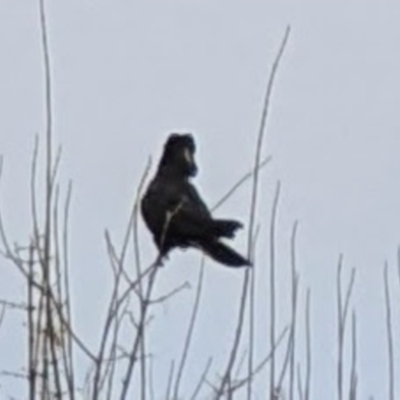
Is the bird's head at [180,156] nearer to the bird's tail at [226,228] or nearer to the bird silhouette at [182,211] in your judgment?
the bird silhouette at [182,211]

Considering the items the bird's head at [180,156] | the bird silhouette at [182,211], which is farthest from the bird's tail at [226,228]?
the bird's head at [180,156]

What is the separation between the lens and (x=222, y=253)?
5219 millimetres

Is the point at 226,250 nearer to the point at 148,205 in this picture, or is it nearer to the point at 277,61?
the point at 148,205

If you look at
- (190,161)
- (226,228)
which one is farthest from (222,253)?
(190,161)

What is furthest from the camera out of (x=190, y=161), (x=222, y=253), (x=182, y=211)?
(x=190, y=161)

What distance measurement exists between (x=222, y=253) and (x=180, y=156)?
3.54 ft

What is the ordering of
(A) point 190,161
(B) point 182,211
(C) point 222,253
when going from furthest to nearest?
(A) point 190,161, (B) point 182,211, (C) point 222,253

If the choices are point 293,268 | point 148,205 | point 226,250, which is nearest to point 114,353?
point 293,268

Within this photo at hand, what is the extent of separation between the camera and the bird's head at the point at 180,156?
6.16m

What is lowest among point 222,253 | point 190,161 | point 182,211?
point 222,253

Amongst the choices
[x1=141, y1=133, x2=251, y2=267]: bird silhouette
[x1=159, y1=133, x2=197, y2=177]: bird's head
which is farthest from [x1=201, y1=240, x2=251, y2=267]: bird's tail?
[x1=159, y1=133, x2=197, y2=177]: bird's head

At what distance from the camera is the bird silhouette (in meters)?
5.25

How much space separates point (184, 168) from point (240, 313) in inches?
90.3

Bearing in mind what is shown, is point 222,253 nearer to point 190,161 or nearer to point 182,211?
point 182,211
